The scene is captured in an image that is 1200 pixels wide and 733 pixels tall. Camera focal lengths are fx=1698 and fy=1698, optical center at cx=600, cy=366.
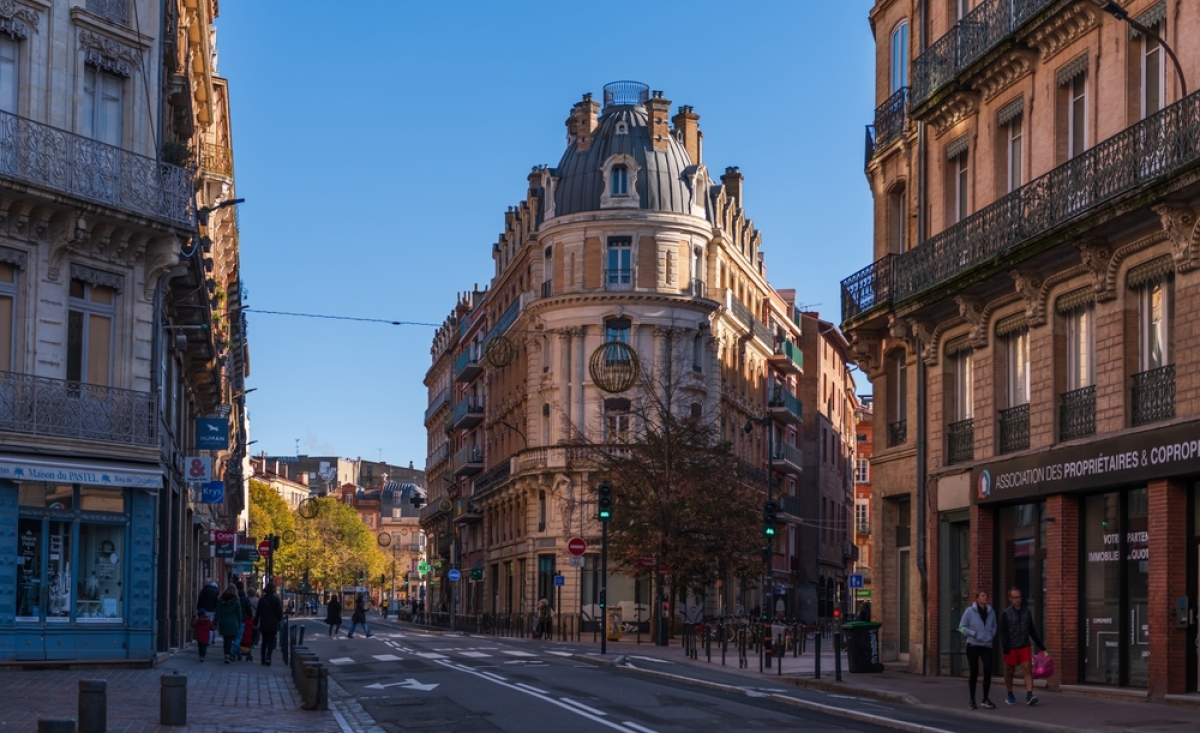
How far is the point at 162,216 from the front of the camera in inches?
1168

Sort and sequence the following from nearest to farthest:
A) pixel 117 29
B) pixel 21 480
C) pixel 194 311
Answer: pixel 21 480 → pixel 117 29 → pixel 194 311

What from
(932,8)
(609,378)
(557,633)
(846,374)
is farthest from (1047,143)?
(846,374)

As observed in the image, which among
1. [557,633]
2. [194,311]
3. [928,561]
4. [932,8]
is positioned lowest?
[557,633]

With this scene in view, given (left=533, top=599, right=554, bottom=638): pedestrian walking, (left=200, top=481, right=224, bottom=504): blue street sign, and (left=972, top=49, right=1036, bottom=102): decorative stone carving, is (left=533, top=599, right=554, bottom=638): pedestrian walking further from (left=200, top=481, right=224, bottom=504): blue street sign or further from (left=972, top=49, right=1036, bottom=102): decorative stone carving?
(left=972, top=49, right=1036, bottom=102): decorative stone carving

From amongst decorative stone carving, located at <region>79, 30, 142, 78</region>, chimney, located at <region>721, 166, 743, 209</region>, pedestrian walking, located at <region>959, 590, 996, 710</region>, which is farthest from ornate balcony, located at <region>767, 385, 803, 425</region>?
pedestrian walking, located at <region>959, 590, 996, 710</region>

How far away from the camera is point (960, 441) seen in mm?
30938

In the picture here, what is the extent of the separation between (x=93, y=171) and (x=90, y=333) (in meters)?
2.78

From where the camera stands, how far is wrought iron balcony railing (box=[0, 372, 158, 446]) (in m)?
27.3

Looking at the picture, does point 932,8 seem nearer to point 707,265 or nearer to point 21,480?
point 21,480

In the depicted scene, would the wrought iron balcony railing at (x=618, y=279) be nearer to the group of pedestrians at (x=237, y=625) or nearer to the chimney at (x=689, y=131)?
the chimney at (x=689, y=131)

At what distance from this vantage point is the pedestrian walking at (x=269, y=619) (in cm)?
3269

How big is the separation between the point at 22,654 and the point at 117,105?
961 cm

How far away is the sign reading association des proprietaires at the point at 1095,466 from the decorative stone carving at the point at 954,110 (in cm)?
655

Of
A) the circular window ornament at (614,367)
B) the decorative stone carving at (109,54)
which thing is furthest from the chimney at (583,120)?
the decorative stone carving at (109,54)
